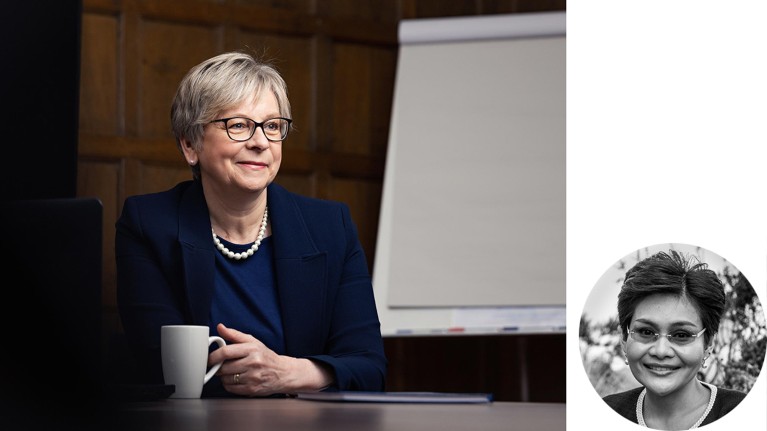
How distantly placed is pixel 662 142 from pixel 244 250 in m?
1.29

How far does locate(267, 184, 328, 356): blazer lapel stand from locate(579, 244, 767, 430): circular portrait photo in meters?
1.20

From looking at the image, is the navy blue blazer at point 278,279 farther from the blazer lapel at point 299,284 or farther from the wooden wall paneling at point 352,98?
the wooden wall paneling at point 352,98

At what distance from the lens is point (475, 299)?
325 cm

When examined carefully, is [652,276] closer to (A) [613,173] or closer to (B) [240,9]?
(A) [613,173]

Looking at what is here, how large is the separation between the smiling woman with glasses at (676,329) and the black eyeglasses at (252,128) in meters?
1.30

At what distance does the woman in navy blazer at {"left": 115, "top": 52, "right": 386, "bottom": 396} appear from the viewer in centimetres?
143

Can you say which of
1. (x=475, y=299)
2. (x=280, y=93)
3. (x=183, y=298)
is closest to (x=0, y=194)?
(x=183, y=298)

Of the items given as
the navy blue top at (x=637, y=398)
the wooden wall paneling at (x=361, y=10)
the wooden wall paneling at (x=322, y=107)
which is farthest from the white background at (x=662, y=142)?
the wooden wall paneling at (x=361, y=10)

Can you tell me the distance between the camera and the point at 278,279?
1.48m

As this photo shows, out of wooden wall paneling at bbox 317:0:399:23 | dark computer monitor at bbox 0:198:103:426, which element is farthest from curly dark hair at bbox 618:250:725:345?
wooden wall paneling at bbox 317:0:399:23

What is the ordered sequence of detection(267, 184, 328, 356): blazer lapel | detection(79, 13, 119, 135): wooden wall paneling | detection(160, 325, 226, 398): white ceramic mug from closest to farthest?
detection(160, 325, 226, 398): white ceramic mug, detection(267, 184, 328, 356): blazer lapel, detection(79, 13, 119, 135): wooden wall paneling

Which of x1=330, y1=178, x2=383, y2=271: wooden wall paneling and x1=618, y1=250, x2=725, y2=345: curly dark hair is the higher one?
x1=330, y1=178, x2=383, y2=271: wooden wall paneling

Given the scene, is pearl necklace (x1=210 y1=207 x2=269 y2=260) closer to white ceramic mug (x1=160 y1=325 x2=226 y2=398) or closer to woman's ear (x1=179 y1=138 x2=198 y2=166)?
woman's ear (x1=179 y1=138 x2=198 y2=166)

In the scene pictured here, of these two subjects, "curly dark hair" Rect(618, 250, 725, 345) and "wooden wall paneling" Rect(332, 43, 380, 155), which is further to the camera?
"wooden wall paneling" Rect(332, 43, 380, 155)
